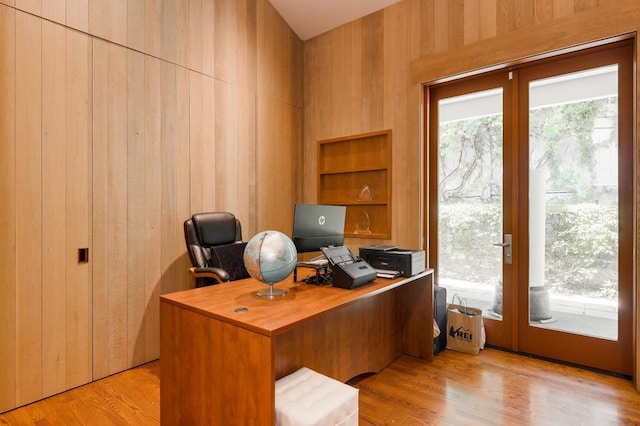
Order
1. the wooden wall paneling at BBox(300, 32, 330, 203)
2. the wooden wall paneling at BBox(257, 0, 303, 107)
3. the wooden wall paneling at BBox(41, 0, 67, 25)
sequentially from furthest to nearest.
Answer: the wooden wall paneling at BBox(300, 32, 330, 203)
the wooden wall paneling at BBox(257, 0, 303, 107)
the wooden wall paneling at BBox(41, 0, 67, 25)

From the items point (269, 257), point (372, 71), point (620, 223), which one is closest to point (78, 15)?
point (269, 257)

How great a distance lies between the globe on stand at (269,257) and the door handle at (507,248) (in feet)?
6.95

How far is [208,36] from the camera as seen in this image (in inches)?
127

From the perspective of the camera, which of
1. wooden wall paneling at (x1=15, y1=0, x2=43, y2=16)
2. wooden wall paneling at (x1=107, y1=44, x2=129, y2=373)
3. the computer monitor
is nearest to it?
the computer monitor

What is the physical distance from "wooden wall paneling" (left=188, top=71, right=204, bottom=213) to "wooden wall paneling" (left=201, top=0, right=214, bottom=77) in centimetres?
14

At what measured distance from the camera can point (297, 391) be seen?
5.24ft

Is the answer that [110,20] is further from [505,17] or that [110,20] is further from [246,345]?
[505,17]

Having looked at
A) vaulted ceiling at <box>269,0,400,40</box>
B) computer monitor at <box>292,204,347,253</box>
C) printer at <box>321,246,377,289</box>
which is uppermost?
vaulted ceiling at <box>269,0,400,40</box>

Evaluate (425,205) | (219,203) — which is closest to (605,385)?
(425,205)

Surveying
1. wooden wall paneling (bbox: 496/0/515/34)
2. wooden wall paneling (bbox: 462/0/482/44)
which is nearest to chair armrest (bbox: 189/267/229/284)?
wooden wall paneling (bbox: 462/0/482/44)

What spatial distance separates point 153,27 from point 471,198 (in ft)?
10.00

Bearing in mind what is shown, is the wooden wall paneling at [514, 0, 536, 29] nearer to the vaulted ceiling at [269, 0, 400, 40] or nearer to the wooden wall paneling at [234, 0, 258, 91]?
the vaulted ceiling at [269, 0, 400, 40]

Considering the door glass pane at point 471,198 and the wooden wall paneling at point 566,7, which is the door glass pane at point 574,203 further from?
the wooden wall paneling at point 566,7

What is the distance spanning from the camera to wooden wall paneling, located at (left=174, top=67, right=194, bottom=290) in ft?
9.95
